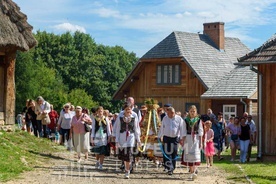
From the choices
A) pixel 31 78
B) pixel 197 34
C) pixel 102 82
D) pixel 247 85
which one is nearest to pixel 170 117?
pixel 247 85

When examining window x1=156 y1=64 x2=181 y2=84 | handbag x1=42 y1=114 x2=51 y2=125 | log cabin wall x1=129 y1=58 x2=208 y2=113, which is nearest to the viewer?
handbag x1=42 y1=114 x2=51 y2=125

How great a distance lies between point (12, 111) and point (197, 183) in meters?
8.49

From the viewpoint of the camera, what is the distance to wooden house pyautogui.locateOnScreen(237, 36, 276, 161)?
68.7 feet

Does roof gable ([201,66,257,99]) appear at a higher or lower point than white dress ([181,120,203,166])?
higher

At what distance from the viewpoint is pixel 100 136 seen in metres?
18.0

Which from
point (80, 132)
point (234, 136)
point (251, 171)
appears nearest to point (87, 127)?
point (80, 132)

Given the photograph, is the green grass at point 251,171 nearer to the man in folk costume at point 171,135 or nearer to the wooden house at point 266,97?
the wooden house at point 266,97

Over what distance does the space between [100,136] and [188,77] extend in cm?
2191

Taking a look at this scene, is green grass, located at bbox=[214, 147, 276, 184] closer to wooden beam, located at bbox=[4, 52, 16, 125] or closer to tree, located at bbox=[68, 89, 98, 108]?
wooden beam, located at bbox=[4, 52, 16, 125]

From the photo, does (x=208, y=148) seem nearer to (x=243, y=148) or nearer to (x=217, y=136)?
(x=243, y=148)

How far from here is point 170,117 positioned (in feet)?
54.3

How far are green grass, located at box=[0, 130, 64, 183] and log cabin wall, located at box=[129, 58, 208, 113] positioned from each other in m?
18.0

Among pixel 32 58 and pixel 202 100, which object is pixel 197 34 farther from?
pixel 32 58

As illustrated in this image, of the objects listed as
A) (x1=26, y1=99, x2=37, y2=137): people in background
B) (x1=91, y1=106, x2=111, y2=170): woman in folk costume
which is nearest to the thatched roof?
(x1=26, y1=99, x2=37, y2=137): people in background
